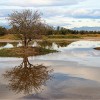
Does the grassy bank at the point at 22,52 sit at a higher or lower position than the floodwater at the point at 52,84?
lower

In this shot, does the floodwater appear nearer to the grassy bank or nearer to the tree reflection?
the tree reflection

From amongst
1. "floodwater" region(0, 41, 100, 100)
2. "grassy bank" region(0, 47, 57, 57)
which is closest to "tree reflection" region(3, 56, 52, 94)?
"floodwater" region(0, 41, 100, 100)

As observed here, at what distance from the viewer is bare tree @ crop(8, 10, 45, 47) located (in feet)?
161

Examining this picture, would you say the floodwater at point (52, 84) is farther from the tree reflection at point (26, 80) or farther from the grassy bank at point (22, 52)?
the grassy bank at point (22, 52)

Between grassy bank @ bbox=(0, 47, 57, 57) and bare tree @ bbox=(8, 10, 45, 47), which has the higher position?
bare tree @ bbox=(8, 10, 45, 47)

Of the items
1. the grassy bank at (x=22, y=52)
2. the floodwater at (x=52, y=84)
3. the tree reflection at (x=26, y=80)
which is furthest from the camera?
the grassy bank at (x=22, y=52)

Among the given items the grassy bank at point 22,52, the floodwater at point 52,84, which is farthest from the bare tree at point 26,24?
the floodwater at point 52,84

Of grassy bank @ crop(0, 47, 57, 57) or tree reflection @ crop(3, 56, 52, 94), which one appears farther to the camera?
grassy bank @ crop(0, 47, 57, 57)

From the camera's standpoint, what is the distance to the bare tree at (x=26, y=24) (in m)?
49.1

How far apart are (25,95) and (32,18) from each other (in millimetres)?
33420

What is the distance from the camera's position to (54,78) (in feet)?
78.3

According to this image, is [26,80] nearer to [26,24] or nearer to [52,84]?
[52,84]

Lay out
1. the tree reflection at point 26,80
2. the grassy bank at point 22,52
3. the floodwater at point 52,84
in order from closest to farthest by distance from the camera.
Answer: the floodwater at point 52,84 → the tree reflection at point 26,80 → the grassy bank at point 22,52

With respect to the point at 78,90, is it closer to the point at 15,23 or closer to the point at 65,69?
the point at 65,69
